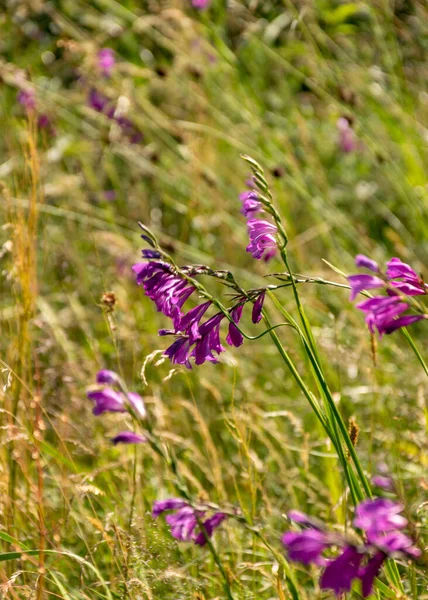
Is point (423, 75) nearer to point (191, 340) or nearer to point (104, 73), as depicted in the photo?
point (104, 73)

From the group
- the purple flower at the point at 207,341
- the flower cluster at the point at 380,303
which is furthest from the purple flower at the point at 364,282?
the purple flower at the point at 207,341

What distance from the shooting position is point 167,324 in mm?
2953

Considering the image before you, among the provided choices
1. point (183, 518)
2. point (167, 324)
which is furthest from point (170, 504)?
point (167, 324)

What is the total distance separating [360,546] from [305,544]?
0.28 feet

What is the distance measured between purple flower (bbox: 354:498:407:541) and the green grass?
0.17m

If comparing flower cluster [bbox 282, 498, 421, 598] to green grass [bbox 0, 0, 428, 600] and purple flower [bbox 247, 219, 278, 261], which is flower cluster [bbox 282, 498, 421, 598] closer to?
green grass [bbox 0, 0, 428, 600]

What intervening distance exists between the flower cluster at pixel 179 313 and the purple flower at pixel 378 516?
408 millimetres

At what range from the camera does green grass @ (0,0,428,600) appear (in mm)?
1522

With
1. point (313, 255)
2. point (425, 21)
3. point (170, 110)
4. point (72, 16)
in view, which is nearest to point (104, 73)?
point (170, 110)

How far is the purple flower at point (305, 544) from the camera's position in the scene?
79cm

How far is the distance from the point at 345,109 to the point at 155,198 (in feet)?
4.27

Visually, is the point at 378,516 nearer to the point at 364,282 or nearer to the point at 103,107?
the point at 364,282

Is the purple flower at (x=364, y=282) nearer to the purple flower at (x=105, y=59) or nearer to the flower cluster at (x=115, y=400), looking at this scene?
the flower cluster at (x=115, y=400)

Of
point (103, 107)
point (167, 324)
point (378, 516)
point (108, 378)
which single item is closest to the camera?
point (378, 516)
